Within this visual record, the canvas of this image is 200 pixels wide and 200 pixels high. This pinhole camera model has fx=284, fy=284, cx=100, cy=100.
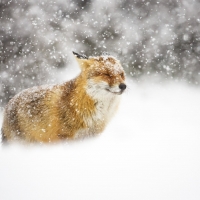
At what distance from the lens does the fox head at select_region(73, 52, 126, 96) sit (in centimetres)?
388

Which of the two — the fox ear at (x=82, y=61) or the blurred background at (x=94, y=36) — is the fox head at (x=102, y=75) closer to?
the fox ear at (x=82, y=61)

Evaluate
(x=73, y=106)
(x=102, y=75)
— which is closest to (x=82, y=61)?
(x=102, y=75)

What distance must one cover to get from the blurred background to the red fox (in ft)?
8.87

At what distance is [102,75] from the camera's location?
3.95 meters

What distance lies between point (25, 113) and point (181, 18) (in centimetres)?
451

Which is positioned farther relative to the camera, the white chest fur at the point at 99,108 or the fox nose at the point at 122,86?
the white chest fur at the point at 99,108

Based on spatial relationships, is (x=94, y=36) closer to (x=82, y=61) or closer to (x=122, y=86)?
(x=82, y=61)

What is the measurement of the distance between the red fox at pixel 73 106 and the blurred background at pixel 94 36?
8.87 feet

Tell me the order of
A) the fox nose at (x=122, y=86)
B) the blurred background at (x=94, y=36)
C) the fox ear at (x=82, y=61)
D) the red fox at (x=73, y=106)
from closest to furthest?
the fox nose at (x=122, y=86)
the red fox at (x=73, y=106)
the fox ear at (x=82, y=61)
the blurred background at (x=94, y=36)

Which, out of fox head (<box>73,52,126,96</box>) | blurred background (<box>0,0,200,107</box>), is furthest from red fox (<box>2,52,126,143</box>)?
blurred background (<box>0,0,200,107</box>)

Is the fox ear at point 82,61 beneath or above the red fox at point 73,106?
above

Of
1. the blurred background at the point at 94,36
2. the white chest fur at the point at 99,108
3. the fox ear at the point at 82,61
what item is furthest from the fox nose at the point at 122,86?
the blurred background at the point at 94,36

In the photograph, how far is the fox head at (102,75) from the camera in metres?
3.88

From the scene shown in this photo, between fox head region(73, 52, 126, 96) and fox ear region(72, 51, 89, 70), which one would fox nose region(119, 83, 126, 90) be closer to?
fox head region(73, 52, 126, 96)
